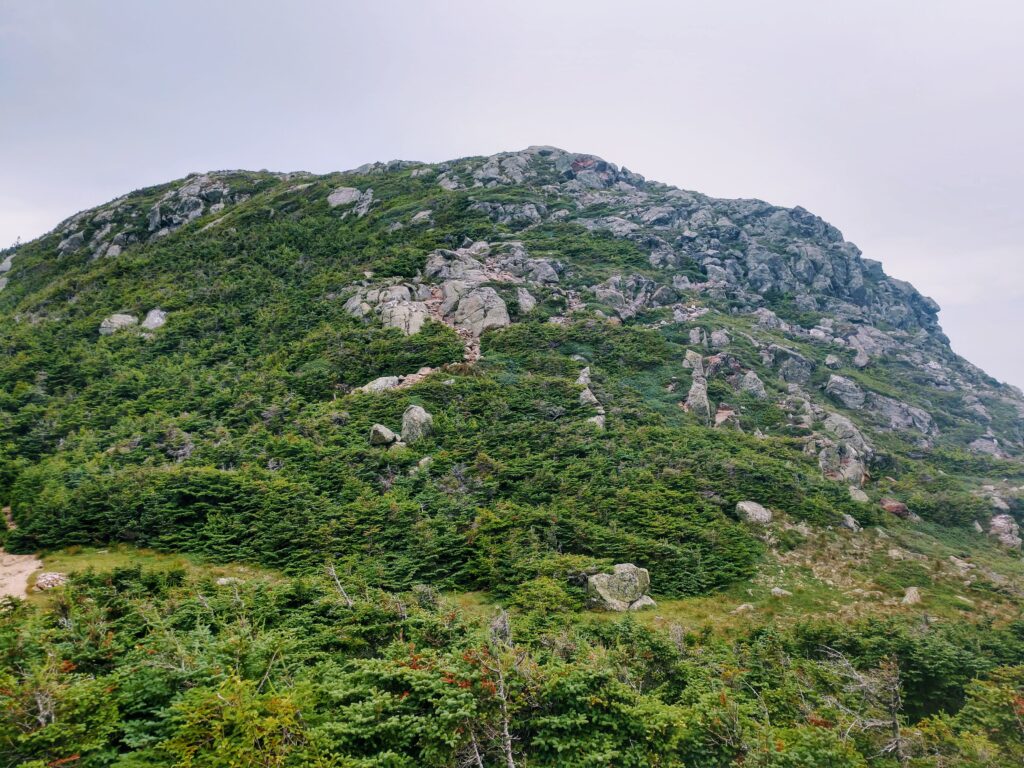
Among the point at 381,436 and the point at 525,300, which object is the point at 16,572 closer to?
the point at 381,436

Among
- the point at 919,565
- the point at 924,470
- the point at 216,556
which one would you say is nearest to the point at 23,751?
the point at 216,556

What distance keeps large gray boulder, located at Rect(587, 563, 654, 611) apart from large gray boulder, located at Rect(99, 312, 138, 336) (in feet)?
149

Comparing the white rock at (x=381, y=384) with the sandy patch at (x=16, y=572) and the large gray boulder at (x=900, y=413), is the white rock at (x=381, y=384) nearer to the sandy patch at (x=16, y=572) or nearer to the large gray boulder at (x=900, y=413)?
the sandy patch at (x=16, y=572)

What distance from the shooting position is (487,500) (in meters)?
24.8

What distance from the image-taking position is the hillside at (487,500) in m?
8.70

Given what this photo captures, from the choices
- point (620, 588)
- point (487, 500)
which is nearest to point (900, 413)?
point (620, 588)

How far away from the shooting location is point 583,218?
71.2m

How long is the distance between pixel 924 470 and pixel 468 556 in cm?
3576

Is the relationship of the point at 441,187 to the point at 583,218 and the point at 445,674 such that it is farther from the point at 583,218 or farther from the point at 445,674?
the point at 445,674

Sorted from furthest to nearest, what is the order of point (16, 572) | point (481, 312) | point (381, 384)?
point (481, 312), point (381, 384), point (16, 572)

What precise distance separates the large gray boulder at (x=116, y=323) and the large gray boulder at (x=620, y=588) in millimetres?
45431

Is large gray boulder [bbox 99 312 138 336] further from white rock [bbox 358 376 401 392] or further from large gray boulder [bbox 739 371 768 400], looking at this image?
large gray boulder [bbox 739 371 768 400]

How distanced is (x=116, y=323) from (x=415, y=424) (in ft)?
107

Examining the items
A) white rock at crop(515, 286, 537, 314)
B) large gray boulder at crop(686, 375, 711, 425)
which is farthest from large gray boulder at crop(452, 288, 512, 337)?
large gray boulder at crop(686, 375, 711, 425)
